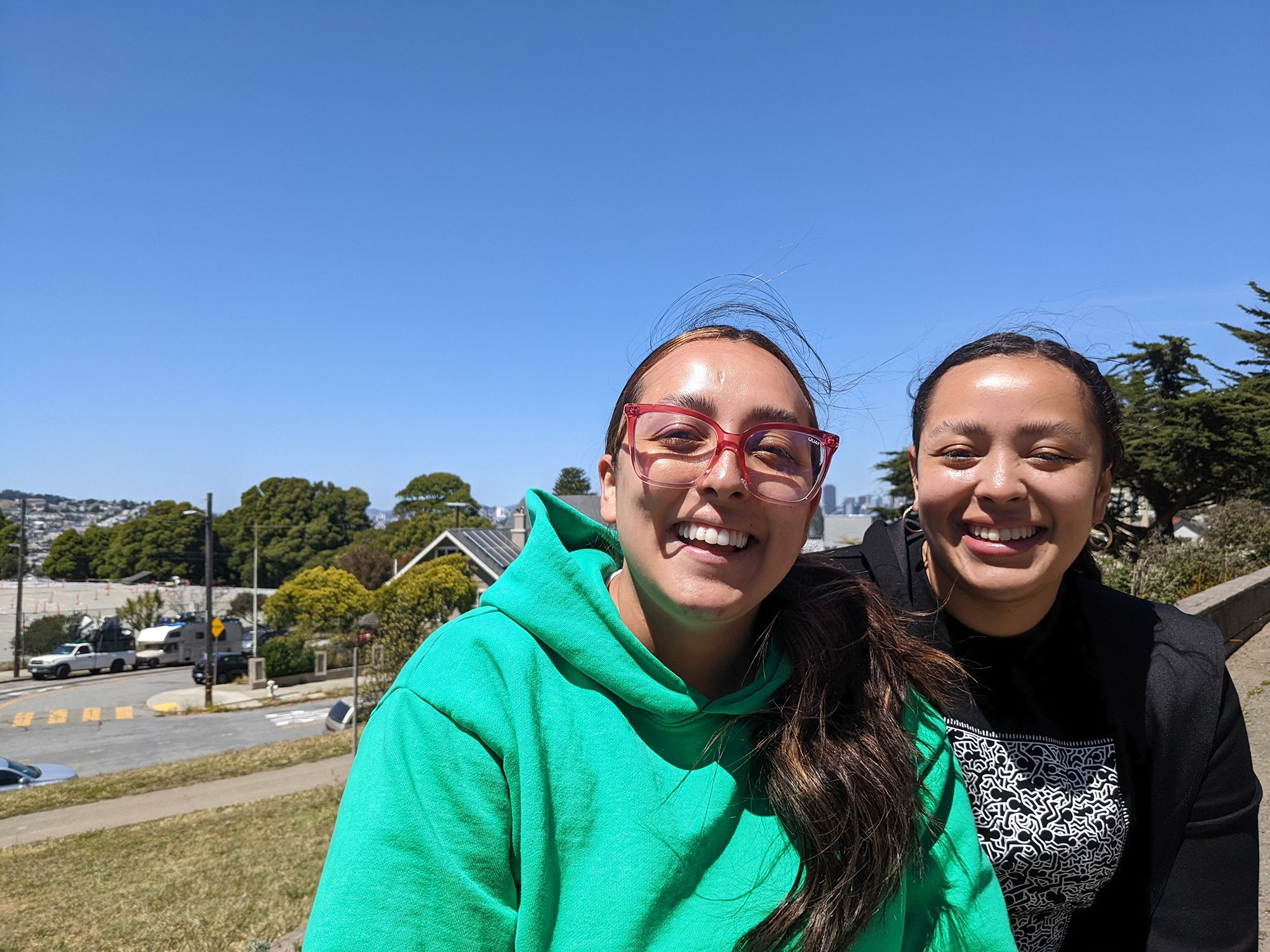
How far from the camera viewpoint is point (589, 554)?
1.66 m

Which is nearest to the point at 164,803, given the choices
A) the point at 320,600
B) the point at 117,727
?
the point at 117,727

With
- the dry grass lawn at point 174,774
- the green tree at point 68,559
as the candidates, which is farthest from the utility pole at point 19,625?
the green tree at point 68,559

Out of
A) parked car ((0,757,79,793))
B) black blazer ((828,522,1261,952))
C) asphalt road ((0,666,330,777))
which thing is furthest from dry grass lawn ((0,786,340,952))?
asphalt road ((0,666,330,777))

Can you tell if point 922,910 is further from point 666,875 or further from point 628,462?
point 628,462

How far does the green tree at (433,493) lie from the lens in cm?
6544

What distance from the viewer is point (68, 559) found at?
6162 centimetres

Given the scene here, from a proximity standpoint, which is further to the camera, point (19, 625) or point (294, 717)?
point (19, 625)

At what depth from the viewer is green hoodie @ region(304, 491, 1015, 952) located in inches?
45.4

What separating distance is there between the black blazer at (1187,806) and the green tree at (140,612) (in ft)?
159

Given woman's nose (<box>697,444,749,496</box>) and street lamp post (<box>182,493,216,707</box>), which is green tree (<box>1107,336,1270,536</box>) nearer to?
woman's nose (<box>697,444,749,496</box>)

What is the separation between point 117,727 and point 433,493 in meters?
40.2

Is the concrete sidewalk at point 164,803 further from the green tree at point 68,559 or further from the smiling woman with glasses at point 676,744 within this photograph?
the green tree at point 68,559

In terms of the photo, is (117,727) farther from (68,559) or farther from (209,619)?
(68,559)

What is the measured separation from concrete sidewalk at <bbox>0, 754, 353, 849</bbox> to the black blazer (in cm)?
1404
